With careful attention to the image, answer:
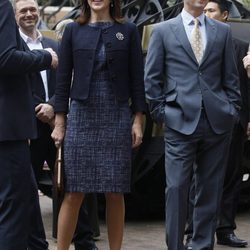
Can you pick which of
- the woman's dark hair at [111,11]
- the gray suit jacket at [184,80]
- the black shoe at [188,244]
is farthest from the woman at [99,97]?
the black shoe at [188,244]

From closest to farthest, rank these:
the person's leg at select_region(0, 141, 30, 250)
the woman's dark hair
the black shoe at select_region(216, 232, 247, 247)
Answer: the person's leg at select_region(0, 141, 30, 250) → the woman's dark hair → the black shoe at select_region(216, 232, 247, 247)

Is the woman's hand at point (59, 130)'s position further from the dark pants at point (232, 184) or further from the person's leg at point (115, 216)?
the dark pants at point (232, 184)

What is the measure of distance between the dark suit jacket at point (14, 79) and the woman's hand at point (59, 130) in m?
0.63

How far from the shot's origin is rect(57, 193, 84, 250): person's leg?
6.31 meters

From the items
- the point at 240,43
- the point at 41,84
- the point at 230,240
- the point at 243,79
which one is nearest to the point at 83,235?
the point at 41,84

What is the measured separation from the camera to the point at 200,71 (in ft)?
20.4

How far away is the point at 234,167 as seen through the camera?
7539 mm

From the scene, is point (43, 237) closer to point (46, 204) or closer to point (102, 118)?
point (102, 118)

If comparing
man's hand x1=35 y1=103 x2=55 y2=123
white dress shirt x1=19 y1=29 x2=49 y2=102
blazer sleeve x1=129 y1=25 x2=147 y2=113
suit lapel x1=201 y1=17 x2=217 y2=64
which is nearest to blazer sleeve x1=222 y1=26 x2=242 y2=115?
suit lapel x1=201 y1=17 x2=217 y2=64

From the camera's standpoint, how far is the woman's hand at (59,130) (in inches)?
247

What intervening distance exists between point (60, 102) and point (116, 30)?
62 cm

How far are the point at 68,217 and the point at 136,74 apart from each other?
3.58 feet

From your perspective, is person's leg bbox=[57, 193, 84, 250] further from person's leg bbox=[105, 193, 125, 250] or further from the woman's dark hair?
the woman's dark hair

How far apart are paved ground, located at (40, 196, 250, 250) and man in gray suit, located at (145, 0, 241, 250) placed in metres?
1.14
